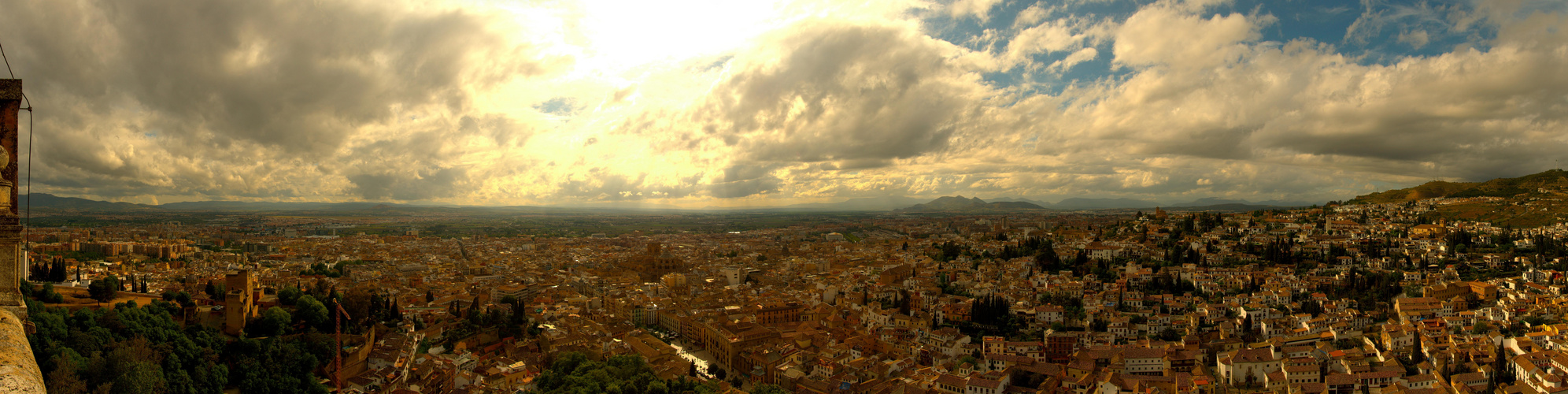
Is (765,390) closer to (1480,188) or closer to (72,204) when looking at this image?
(1480,188)

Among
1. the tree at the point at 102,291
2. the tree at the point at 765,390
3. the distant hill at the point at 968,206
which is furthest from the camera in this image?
the distant hill at the point at 968,206

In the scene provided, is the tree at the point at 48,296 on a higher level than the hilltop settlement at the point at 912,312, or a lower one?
higher

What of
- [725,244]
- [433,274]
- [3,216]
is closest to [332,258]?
[433,274]

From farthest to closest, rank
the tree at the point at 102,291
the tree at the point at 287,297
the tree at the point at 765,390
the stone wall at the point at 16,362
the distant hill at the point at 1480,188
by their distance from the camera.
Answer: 1. the distant hill at the point at 1480,188
2. the tree at the point at 287,297
3. the tree at the point at 102,291
4. the tree at the point at 765,390
5. the stone wall at the point at 16,362

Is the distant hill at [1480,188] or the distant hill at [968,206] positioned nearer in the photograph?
the distant hill at [1480,188]

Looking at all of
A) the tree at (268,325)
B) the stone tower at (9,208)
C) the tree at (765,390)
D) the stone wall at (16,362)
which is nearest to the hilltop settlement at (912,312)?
the tree at (268,325)

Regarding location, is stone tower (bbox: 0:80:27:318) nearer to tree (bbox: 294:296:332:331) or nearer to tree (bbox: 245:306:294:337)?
tree (bbox: 245:306:294:337)

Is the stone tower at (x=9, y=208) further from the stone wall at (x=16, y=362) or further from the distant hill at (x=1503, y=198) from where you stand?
the distant hill at (x=1503, y=198)
